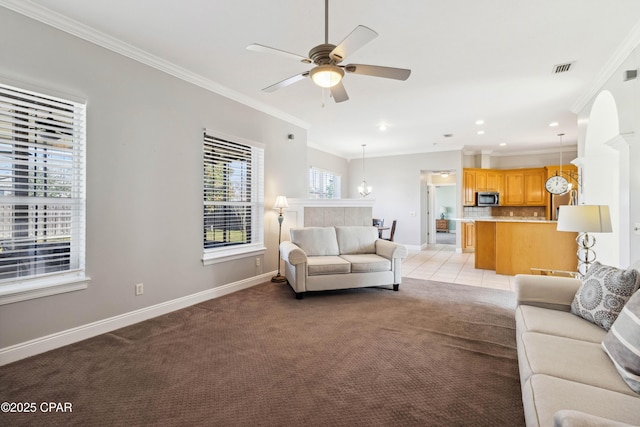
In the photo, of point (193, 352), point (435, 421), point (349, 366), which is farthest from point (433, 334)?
point (193, 352)

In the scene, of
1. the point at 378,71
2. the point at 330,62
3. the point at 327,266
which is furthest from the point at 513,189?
the point at 330,62

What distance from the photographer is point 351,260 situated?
435cm

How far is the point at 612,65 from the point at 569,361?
11.6 feet

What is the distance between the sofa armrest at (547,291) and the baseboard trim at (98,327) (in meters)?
3.39

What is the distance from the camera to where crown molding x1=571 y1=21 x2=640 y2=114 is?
9.35ft

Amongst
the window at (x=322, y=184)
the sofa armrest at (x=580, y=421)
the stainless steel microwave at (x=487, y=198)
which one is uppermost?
the window at (x=322, y=184)

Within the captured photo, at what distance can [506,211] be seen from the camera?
8.61 metres

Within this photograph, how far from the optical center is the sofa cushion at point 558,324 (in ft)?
6.01

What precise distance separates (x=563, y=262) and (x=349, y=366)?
469 cm

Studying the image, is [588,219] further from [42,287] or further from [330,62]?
[42,287]

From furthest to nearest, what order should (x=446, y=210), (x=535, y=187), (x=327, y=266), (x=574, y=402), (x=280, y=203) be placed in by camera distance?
(x=446, y=210), (x=535, y=187), (x=280, y=203), (x=327, y=266), (x=574, y=402)

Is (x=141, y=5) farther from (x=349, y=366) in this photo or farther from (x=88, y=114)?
(x=349, y=366)

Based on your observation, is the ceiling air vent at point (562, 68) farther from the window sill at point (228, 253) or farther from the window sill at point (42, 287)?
the window sill at point (42, 287)

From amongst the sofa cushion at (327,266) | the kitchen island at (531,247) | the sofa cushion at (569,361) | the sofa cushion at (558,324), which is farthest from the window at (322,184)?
the sofa cushion at (569,361)
